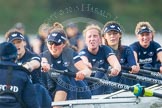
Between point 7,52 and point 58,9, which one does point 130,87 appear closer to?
point 7,52

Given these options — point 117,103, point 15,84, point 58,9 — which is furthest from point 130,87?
point 58,9

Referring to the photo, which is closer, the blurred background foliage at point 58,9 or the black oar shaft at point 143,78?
the black oar shaft at point 143,78

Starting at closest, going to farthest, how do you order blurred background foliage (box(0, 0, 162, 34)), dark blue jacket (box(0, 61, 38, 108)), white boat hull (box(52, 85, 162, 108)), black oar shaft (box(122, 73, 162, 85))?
dark blue jacket (box(0, 61, 38, 108)), white boat hull (box(52, 85, 162, 108)), black oar shaft (box(122, 73, 162, 85)), blurred background foliage (box(0, 0, 162, 34))

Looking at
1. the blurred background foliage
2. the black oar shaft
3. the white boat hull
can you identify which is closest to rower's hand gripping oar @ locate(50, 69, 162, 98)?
the white boat hull

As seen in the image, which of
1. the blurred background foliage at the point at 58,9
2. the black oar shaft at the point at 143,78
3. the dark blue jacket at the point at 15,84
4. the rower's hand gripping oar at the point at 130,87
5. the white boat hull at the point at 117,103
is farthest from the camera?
the blurred background foliage at the point at 58,9

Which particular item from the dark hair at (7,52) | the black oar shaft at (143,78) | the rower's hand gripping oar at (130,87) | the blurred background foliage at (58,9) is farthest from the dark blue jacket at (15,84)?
the blurred background foliage at (58,9)

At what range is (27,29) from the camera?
987 inches

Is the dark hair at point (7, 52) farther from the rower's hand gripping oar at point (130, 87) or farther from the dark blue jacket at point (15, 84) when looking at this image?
the rower's hand gripping oar at point (130, 87)

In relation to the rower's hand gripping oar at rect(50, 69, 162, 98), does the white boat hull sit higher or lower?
lower

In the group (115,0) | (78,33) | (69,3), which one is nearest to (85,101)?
(69,3)

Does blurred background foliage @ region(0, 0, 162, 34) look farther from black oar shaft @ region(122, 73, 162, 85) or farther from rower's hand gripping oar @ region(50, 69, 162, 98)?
rower's hand gripping oar @ region(50, 69, 162, 98)

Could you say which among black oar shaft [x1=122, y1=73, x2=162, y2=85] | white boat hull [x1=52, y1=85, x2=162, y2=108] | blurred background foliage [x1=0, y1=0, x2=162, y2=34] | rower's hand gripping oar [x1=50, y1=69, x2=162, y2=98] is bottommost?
white boat hull [x1=52, y1=85, x2=162, y2=108]

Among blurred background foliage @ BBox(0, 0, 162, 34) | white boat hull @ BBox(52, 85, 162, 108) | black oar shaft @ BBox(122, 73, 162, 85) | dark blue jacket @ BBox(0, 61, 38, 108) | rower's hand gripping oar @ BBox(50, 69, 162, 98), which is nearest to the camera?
dark blue jacket @ BBox(0, 61, 38, 108)

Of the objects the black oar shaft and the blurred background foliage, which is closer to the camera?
the black oar shaft
